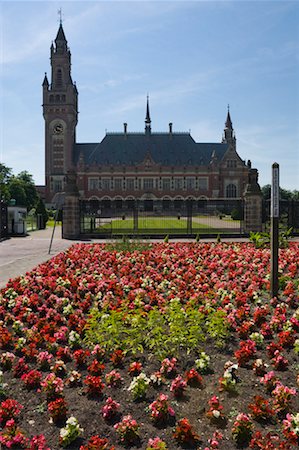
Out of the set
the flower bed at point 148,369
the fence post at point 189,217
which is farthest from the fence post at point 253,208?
the flower bed at point 148,369

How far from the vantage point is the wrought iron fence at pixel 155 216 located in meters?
23.9

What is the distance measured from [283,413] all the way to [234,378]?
681mm

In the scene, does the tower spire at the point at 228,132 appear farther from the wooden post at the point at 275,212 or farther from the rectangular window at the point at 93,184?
the wooden post at the point at 275,212

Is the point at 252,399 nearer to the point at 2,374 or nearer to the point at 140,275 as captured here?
the point at 2,374

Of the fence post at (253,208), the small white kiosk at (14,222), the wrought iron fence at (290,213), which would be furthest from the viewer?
the small white kiosk at (14,222)

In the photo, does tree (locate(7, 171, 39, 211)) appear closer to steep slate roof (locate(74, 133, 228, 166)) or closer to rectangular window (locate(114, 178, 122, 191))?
steep slate roof (locate(74, 133, 228, 166))

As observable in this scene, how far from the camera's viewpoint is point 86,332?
5254mm

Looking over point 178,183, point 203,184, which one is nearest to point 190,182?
point 178,183

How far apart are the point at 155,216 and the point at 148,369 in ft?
81.5

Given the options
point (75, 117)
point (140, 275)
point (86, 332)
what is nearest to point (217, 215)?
point (140, 275)

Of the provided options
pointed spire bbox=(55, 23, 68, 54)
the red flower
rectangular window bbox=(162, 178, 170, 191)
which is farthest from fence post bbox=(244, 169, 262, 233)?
pointed spire bbox=(55, 23, 68, 54)

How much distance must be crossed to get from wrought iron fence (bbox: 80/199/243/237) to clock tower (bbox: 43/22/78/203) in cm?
A: 5028

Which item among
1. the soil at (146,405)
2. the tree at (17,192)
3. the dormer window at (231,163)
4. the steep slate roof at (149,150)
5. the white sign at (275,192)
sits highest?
the steep slate roof at (149,150)

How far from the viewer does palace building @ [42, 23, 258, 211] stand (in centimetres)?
7669
